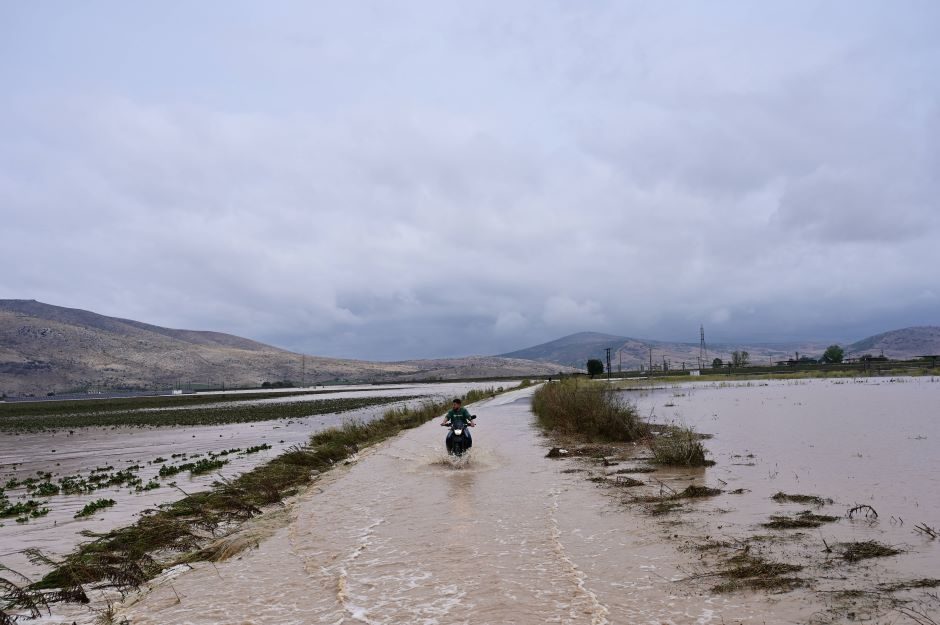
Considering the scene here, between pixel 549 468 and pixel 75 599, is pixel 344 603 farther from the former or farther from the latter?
pixel 549 468

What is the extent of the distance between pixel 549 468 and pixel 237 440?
1960 cm

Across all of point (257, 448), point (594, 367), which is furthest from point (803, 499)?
point (594, 367)

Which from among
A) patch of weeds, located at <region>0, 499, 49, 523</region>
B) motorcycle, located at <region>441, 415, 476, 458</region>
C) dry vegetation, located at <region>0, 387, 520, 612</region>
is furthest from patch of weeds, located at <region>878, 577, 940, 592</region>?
patch of weeds, located at <region>0, 499, 49, 523</region>

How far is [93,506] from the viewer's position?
47.4 feet

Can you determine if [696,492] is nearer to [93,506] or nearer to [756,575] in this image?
[756,575]

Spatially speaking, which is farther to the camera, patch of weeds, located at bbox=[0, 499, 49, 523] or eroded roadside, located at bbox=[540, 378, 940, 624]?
patch of weeds, located at bbox=[0, 499, 49, 523]

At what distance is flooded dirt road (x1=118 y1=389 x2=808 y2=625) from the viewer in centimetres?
698

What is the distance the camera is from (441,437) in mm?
26484

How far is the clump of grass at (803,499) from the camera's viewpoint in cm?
1149

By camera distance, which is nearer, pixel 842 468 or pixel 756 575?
pixel 756 575

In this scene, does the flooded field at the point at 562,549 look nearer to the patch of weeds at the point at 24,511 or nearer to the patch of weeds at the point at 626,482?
the patch of weeds at the point at 626,482

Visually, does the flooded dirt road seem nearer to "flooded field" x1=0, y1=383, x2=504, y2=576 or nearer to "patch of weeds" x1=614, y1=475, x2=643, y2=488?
"patch of weeds" x1=614, y1=475, x2=643, y2=488

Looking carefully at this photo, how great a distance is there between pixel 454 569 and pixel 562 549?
1.76m

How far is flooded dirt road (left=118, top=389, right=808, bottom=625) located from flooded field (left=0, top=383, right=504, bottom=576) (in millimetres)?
4028
